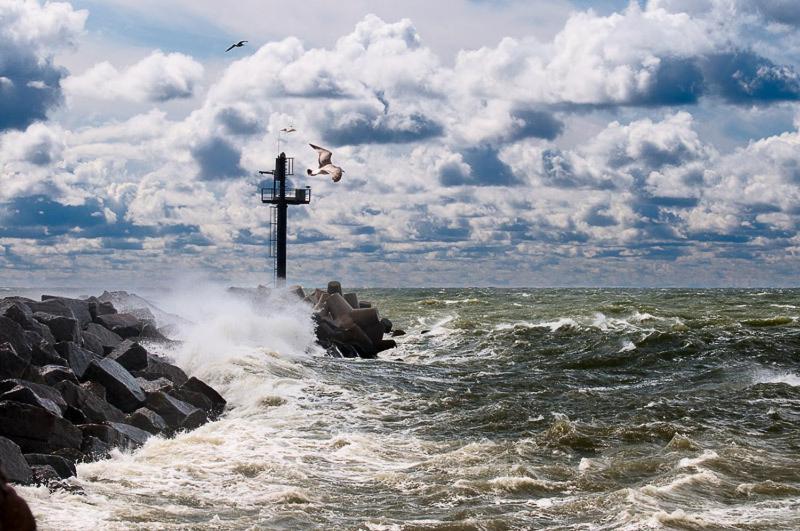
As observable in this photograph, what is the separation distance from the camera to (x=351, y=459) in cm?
1277

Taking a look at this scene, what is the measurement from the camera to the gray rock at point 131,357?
17.1 meters

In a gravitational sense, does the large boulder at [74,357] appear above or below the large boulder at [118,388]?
above

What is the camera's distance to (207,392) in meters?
16.2

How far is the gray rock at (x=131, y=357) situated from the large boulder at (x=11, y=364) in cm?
382


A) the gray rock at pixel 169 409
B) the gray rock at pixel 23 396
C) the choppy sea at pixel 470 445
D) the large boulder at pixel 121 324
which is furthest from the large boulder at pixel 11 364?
the large boulder at pixel 121 324

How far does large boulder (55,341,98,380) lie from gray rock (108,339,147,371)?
4.08ft

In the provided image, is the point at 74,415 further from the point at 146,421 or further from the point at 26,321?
the point at 26,321

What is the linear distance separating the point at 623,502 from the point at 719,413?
6.75 meters

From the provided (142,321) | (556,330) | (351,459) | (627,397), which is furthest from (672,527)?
(556,330)

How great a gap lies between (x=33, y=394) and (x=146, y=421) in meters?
2.31

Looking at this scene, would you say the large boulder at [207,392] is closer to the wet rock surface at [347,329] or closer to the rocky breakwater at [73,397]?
the rocky breakwater at [73,397]

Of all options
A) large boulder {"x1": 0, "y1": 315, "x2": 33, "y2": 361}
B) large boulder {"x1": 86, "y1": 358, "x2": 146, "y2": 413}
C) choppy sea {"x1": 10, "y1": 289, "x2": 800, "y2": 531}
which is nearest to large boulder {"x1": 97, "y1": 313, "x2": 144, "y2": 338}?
choppy sea {"x1": 10, "y1": 289, "x2": 800, "y2": 531}

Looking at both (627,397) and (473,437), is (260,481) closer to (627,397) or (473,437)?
(473,437)

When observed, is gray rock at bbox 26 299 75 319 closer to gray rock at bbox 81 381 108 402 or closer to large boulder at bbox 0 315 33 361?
large boulder at bbox 0 315 33 361
